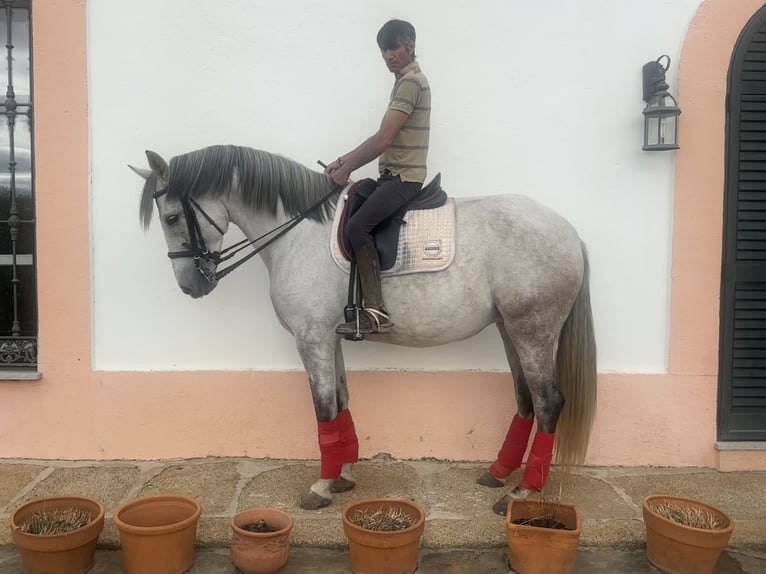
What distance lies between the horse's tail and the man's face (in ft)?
4.73

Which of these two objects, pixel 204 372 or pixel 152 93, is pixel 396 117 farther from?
pixel 204 372

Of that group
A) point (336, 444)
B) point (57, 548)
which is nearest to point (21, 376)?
point (57, 548)

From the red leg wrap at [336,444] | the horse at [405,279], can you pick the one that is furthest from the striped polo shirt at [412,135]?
the red leg wrap at [336,444]

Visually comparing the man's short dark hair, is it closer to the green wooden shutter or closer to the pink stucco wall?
the pink stucco wall

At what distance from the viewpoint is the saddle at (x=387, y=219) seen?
313cm

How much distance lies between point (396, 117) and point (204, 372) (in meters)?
2.16

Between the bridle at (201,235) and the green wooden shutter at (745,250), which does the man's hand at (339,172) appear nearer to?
the bridle at (201,235)

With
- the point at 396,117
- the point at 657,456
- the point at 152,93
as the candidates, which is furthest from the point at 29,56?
the point at 657,456

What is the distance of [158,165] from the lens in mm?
3135

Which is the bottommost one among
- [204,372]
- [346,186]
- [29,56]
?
[204,372]

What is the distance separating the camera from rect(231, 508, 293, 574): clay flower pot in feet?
8.90

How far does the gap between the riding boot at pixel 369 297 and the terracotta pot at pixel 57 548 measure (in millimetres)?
1558

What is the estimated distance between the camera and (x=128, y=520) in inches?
112

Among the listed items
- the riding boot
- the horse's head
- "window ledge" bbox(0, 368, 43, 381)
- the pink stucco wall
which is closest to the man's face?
the riding boot
